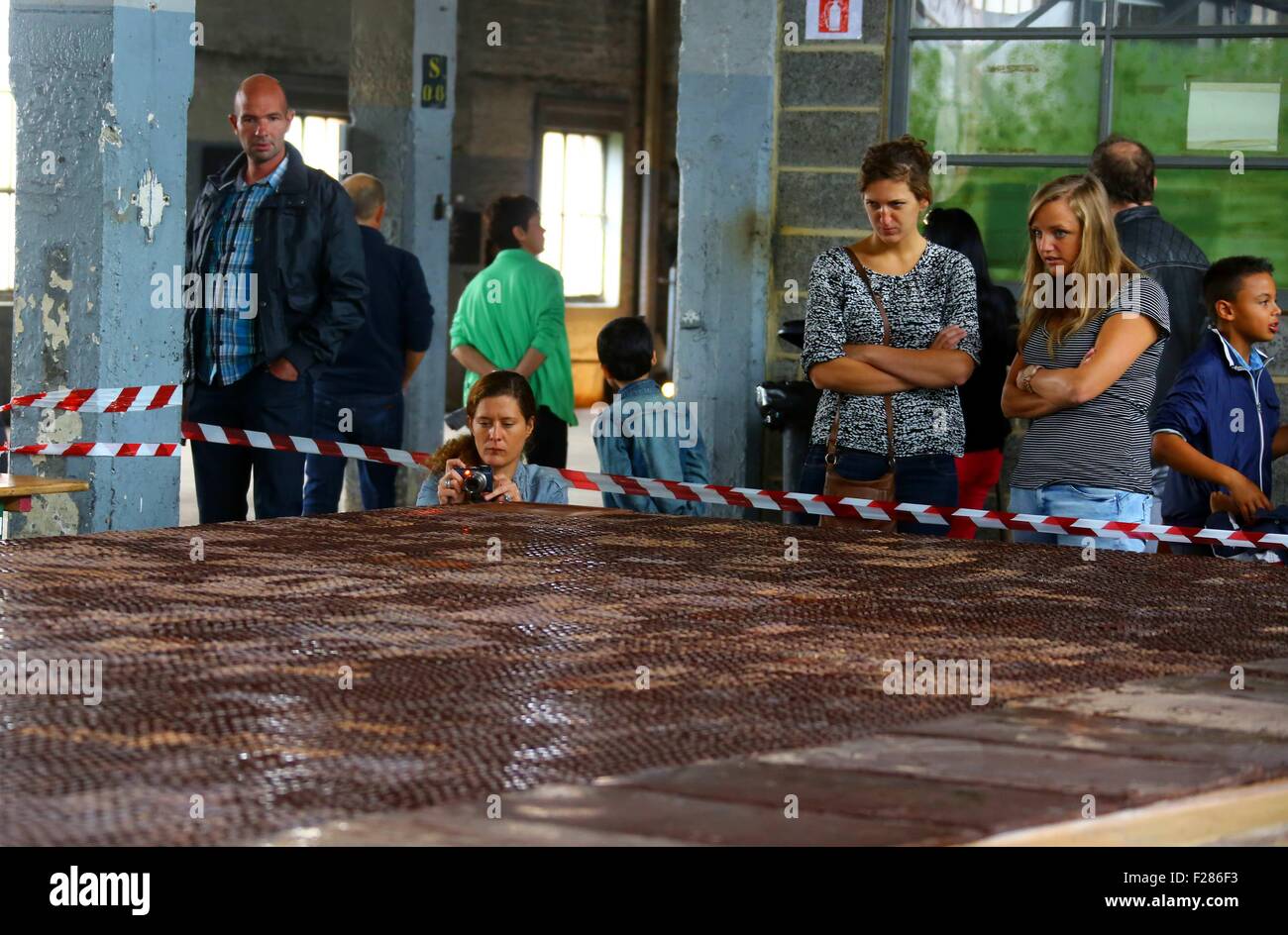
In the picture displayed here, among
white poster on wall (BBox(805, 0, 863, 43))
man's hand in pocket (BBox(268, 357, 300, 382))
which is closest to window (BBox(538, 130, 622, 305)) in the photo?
white poster on wall (BBox(805, 0, 863, 43))

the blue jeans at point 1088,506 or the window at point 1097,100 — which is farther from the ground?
the window at point 1097,100

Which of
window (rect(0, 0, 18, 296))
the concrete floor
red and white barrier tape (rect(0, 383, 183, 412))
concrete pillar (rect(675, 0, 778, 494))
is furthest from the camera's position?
window (rect(0, 0, 18, 296))

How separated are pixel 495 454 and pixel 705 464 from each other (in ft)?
5.04

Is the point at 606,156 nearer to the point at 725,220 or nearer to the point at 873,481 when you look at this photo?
the point at 725,220

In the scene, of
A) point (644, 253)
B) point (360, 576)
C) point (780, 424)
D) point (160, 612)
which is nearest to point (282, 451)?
point (780, 424)

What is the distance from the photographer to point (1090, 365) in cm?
444

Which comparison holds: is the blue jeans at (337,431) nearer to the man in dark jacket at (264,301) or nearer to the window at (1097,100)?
the man in dark jacket at (264,301)

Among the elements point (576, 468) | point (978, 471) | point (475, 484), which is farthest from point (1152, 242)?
point (576, 468)

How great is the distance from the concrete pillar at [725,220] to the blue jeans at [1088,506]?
2.76 metres

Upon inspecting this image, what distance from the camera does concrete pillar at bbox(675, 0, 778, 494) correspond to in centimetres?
715

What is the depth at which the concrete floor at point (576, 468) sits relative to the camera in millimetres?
10070

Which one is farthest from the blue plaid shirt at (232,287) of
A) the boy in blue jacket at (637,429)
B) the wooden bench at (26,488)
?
the boy in blue jacket at (637,429)

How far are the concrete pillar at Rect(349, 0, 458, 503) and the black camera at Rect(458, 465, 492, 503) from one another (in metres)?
4.62

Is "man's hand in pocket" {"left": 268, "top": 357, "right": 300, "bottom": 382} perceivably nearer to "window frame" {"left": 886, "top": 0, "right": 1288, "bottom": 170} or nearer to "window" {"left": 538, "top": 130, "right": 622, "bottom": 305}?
"window frame" {"left": 886, "top": 0, "right": 1288, "bottom": 170}
